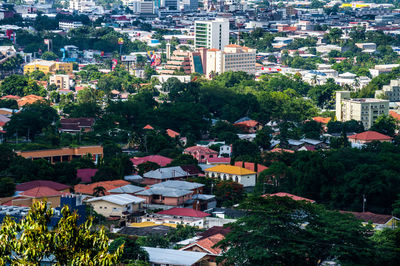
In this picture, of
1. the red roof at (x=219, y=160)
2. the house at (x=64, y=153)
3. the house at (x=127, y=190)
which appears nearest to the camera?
the house at (x=127, y=190)

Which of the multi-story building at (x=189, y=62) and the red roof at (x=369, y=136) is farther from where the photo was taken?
the multi-story building at (x=189, y=62)

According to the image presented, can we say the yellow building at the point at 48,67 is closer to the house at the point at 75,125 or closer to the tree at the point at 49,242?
the house at the point at 75,125

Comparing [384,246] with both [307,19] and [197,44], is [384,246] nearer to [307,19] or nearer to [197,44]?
[197,44]

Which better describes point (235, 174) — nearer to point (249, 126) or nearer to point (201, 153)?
point (201, 153)

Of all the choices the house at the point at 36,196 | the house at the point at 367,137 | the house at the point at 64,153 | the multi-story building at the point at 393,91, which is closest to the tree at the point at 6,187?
the house at the point at 36,196

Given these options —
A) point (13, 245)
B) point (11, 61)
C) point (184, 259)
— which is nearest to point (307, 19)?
point (11, 61)
